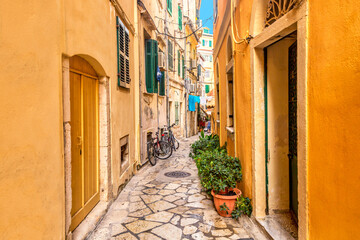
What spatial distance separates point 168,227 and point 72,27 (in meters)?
3.33

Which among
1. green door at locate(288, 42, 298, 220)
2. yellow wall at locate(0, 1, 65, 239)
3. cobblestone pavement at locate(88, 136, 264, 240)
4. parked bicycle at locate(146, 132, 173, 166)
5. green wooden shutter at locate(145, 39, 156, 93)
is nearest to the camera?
yellow wall at locate(0, 1, 65, 239)

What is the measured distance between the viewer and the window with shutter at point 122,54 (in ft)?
17.9

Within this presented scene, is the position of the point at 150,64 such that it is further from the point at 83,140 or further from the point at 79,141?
the point at 79,141

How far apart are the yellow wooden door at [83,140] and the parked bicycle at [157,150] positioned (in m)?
4.00

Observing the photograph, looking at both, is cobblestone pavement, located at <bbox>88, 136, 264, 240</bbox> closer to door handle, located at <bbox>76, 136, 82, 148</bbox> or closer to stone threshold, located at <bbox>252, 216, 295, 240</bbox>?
stone threshold, located at <bbox>252, 216, 295, 240</bbox>

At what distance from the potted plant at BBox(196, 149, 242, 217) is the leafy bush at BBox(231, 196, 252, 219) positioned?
7 cm

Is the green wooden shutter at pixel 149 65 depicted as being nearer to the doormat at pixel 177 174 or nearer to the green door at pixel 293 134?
the doormat at pixel 177 174

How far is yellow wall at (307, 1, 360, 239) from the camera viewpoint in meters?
1.76

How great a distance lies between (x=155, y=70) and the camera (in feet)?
30.3

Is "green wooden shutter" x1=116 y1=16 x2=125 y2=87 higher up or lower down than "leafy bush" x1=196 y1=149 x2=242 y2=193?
higher up

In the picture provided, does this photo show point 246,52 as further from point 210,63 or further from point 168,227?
point 210,63

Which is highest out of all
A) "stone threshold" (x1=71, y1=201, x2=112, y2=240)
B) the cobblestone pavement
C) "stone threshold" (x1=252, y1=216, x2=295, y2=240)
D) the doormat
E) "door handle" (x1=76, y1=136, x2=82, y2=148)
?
"door handle" (x1=76, y1=136, x2=82, y2=148)

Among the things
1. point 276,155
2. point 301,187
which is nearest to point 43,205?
point 301,187

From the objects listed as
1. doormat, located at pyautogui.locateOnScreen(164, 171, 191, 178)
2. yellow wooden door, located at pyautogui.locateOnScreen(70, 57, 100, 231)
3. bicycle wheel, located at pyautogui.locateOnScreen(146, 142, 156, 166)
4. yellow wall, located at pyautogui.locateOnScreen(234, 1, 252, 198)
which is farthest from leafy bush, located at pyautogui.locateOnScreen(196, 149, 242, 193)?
bicycle wheel, located at pyautogui.locateOnScreen(146, 142, 156, 166)
